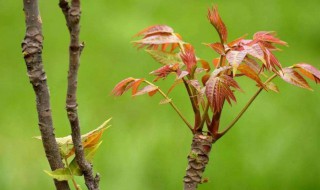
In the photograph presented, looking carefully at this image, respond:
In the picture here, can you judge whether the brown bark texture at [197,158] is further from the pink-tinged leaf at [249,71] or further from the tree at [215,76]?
the pink-tinged leaf at [249,71]

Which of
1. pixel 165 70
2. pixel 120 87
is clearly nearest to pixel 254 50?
pixel 165 70

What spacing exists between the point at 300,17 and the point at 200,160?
179 cm

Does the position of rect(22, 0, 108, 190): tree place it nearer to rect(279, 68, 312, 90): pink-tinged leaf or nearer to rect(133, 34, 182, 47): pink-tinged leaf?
rect(133, 34, 182, 47): pink-tinged leaf

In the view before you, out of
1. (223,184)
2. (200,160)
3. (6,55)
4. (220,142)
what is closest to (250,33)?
(220,142)

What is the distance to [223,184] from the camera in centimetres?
195

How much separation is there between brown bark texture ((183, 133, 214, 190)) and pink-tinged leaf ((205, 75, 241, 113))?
6cm

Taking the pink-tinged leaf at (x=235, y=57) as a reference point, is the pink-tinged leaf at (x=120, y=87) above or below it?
below

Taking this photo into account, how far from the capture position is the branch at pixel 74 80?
681 millimetres

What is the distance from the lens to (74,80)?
736mm

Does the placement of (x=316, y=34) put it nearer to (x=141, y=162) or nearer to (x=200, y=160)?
(x=141, y=162)

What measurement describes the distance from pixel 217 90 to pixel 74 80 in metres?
0.24

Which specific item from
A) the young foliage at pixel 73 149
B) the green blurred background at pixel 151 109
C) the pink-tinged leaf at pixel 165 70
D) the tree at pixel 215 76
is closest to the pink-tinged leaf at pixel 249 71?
the tree at pixel 215 76

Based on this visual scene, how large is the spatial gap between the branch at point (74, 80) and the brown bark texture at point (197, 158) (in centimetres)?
16

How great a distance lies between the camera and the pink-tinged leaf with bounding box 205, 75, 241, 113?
2.81 ft
